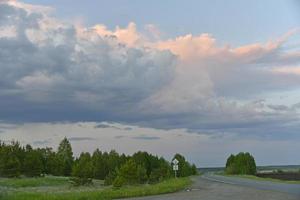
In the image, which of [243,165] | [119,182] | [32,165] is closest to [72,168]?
[32,165]

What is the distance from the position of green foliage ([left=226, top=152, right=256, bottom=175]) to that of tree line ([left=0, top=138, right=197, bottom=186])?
9.80m

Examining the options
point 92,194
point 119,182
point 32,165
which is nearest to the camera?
point 92,194

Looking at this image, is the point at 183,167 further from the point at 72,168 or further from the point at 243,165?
the point at 72,168

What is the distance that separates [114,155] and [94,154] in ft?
17.4

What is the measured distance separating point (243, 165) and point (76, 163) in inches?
1405

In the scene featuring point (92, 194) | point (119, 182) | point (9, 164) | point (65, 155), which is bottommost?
point (92, 194)

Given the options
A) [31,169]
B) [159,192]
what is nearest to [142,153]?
[31,169]

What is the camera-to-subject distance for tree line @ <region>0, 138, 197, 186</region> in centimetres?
9706

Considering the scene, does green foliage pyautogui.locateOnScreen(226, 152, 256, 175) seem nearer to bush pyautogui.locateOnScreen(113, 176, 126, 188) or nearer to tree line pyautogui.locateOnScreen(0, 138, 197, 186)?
tree line pyautogui.locateOnScreen(0, 138, 197, 186)

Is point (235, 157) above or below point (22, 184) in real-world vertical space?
above

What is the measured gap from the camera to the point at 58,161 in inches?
4717

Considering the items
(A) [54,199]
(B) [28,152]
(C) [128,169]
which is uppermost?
(B) [28,152]

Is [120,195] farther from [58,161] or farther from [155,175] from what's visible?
[58,161]

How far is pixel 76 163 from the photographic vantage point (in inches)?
4508
